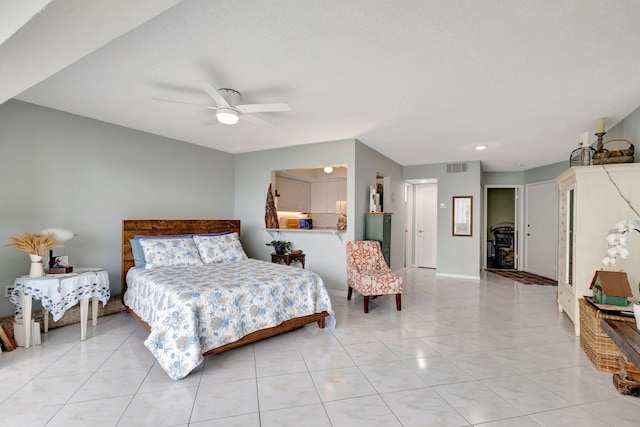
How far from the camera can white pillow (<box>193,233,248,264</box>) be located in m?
4.17

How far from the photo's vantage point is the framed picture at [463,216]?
6.36 meters

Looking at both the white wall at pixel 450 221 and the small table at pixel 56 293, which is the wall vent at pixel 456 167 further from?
the small table at pixel 56 293

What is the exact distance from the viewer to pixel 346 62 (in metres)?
2.38

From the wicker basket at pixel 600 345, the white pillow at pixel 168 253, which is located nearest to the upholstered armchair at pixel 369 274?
the wicker basket at pixel 600 345

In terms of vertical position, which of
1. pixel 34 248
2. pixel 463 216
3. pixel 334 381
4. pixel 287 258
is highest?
pixel 463 216

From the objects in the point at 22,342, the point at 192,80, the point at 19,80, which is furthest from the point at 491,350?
the point at 22,342

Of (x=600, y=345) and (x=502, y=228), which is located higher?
(x=502, y=228)

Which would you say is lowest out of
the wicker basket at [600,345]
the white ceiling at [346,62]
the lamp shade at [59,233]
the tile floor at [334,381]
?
the tile floor at [334,381]

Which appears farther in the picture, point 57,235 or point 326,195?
point 326,195

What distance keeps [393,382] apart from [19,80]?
10.0 ft

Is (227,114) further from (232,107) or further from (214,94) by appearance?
(214,94)

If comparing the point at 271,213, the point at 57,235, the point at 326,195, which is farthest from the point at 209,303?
the point at 326,195

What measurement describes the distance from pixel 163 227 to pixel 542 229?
295 inches

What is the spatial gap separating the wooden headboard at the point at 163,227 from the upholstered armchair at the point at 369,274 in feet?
7.26
